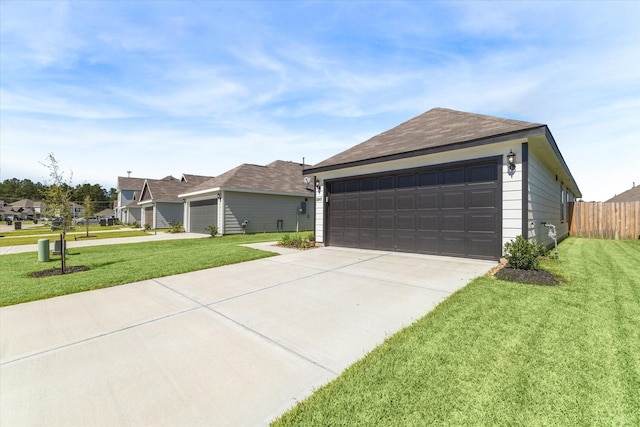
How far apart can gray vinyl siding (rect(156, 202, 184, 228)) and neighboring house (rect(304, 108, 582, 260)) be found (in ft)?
68.0

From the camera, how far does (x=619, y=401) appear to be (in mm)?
1777

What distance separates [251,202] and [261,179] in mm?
2052

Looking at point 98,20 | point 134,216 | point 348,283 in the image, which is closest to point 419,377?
point 348,283

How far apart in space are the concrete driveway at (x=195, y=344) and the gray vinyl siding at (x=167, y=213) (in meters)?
22.9

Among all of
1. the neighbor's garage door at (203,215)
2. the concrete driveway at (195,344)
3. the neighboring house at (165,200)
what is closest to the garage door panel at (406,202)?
the concrete driveway at (195,344)

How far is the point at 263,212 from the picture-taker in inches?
701

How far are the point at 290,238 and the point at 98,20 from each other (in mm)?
8213

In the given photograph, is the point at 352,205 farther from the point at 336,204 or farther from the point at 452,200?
the point at 452,200

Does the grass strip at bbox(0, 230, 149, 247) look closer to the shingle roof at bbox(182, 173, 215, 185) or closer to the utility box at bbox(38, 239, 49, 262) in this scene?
the utility box at bbox(38, 239, 49, 262)

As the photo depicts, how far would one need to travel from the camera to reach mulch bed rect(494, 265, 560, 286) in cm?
452

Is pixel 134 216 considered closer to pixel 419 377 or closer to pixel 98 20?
pixel 98 20

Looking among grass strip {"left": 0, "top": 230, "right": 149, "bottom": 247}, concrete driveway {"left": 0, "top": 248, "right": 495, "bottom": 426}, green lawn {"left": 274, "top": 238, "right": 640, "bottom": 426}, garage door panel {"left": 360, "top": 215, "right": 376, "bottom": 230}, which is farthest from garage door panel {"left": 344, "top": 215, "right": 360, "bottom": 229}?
grass strip {"left": 0, "top": 230, "right": 149, "bottom": 247}

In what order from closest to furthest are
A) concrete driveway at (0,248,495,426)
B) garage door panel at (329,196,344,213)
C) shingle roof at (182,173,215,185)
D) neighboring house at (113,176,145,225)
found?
concrete driveway at (0,248,495,426) < garage door panel at (329,196,344,213) < shingle roof at (182,173,215,185) < neighboring house at (113,176,145,225)

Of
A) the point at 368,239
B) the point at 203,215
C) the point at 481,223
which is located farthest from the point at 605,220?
the point at 203,215
